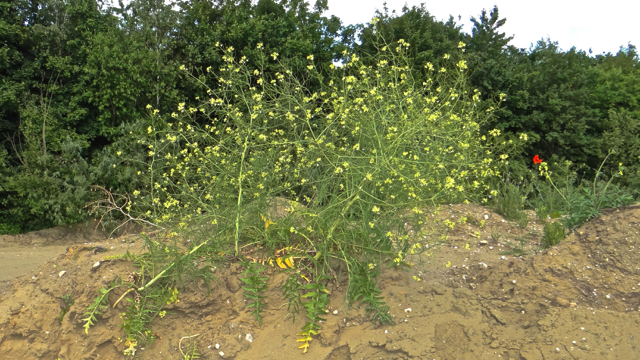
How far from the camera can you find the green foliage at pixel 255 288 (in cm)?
302

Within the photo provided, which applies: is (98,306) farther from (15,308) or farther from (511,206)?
(511,206)

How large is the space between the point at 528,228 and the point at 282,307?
356 cm

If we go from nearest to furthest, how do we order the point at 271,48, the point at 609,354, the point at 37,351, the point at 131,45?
the point at 609,354, the point at 37,351, the point at 131,45, the point at 271,48

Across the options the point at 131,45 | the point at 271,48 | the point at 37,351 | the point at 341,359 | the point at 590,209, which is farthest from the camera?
the point at 271,48

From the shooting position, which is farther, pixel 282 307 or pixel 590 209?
pixel 590 209

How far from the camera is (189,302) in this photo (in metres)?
3.16

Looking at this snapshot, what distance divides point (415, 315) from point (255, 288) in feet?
3.78

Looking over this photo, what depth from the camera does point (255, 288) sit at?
3037 mm

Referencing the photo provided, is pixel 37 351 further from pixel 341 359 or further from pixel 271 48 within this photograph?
pixel 271 48

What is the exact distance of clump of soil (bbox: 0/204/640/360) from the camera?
9.52 ft

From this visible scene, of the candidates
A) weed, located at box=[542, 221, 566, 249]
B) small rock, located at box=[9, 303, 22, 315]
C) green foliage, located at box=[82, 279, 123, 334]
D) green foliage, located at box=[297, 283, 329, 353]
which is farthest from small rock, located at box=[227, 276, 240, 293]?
weed, located at box=[542, 221, 566, 249]

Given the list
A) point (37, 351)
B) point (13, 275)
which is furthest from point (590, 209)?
point (13, 275)

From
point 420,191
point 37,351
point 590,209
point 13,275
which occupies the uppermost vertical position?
point 420,191

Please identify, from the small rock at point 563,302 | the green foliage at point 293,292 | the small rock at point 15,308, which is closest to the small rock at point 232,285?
the green foliage at point 293,292
